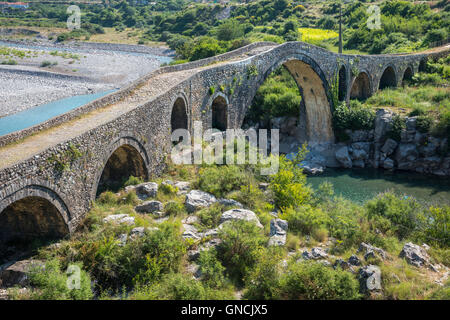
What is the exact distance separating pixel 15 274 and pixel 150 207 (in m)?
4.08

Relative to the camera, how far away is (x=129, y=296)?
8.34 metres

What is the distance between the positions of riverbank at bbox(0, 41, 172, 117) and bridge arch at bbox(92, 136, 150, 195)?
1473cm

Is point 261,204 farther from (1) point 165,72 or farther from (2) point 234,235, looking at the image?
(1) point 165,72

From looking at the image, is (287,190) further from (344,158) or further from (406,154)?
(406,154)

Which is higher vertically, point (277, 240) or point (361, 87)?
point (361, 87)

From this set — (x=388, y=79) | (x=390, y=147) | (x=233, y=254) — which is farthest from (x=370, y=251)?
(x=388, y=79)

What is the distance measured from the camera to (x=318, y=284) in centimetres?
809

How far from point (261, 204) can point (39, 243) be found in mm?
6787

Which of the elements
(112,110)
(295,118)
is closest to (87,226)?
(112,110)

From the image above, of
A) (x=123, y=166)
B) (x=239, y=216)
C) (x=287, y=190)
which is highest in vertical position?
(x=123, y=166)

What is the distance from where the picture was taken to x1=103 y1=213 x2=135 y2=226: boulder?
35.4 feet

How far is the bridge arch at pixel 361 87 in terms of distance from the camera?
1256 inches

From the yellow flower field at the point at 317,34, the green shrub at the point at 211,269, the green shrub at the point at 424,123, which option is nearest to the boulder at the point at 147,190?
the green shrub at the point at 211,269

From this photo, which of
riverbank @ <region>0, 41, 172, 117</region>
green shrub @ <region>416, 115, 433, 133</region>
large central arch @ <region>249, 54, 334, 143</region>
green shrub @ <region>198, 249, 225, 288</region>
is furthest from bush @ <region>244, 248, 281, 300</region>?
riverbank @ <region>0, 41, 172, 117</region>
